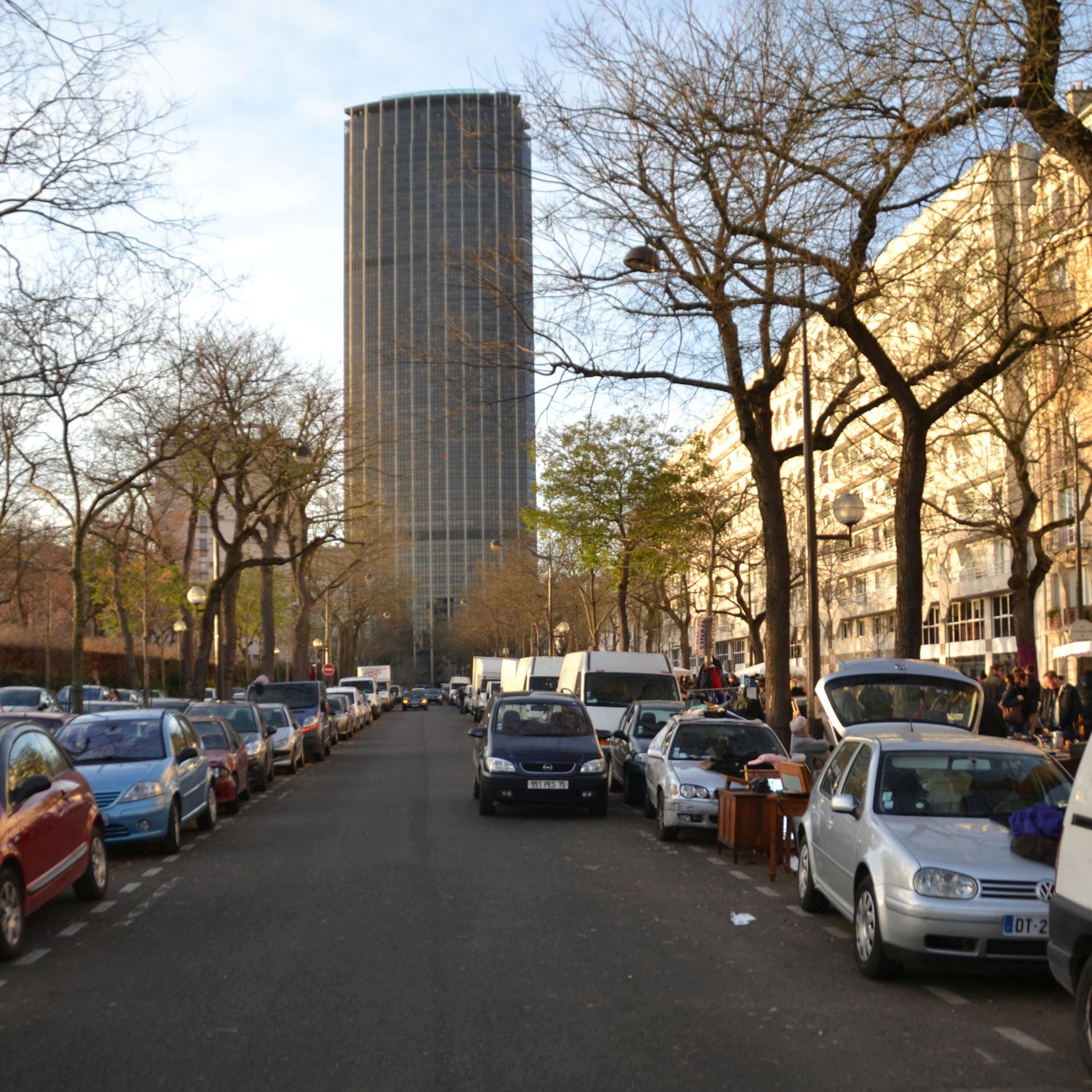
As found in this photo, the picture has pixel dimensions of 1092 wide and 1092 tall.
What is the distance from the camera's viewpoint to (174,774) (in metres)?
15.2

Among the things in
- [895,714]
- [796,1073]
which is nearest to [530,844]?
[895,714]

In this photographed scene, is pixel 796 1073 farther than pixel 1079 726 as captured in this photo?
No

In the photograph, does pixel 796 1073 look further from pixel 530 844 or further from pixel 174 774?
pixel 174 774

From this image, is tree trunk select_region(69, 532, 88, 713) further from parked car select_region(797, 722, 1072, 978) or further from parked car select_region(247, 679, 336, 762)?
parked car select_region(797, 722, 1072, 978)

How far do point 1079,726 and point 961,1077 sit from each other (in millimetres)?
17519

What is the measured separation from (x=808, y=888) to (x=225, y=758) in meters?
11.1

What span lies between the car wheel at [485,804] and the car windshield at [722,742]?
9.83 ft

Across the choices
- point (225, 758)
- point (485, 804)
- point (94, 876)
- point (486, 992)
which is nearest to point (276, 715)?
point (225, 758)

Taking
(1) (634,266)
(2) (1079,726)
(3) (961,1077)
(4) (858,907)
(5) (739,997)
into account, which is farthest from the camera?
(2) (1079,726)

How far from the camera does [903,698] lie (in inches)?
696

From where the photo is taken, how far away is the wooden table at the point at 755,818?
12984 millimetres

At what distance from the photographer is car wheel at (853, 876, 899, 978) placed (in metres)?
7.98

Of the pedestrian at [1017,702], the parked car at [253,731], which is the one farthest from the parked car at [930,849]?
the pedestrian at [1017,702]

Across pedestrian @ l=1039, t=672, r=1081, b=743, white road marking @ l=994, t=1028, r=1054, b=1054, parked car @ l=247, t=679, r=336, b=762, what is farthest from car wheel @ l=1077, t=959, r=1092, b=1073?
parked car @ l=247, t=679, r=336, b=762
